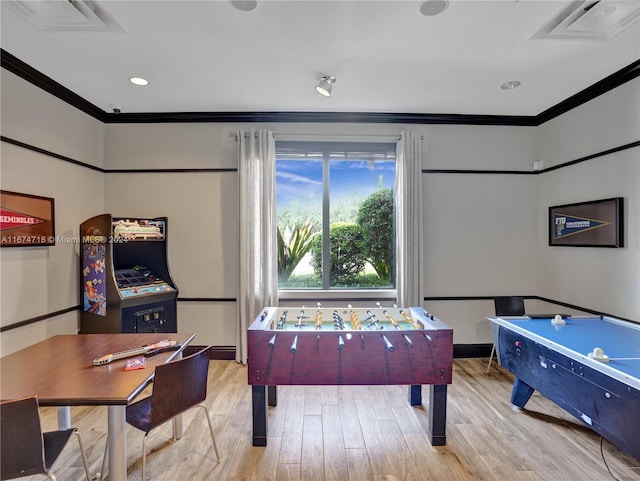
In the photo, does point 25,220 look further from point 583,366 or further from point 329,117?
point 583,366

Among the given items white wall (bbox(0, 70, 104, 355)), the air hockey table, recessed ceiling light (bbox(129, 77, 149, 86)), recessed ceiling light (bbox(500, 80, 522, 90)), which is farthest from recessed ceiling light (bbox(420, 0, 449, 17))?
white wall (bbox(0, 70, 104, 355))

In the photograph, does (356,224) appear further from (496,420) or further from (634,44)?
(634,44)

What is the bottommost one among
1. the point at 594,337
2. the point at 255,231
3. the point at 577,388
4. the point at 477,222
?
the point at 577,388

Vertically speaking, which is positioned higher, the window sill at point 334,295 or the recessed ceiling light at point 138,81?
the recessed ceiling light at point 138,81

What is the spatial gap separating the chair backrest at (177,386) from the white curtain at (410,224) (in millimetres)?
2533

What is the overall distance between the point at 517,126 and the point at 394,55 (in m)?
2.31

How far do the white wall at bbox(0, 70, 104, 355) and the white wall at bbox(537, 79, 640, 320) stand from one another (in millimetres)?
5344

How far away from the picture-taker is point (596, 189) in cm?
315

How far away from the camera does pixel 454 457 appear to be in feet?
7.14

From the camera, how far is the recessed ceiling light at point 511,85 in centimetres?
307

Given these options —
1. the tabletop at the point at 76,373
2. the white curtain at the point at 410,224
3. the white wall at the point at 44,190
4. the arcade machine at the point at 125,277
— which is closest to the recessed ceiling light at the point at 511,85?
the white curtain at the point at 410,224

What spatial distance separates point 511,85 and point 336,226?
239 centimetres

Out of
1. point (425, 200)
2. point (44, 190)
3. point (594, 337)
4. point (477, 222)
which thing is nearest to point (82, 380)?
point (44, 190)

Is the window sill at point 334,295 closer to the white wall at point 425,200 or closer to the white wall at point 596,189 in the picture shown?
the white wall at point 425,200
